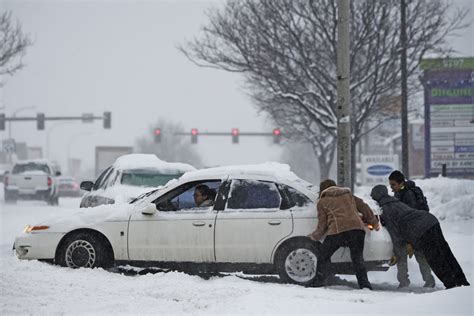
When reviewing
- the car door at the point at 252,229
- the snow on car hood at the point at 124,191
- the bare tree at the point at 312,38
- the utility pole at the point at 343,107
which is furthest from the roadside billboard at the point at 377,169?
the car door at the point at 252,229

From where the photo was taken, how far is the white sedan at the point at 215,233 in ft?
25.3

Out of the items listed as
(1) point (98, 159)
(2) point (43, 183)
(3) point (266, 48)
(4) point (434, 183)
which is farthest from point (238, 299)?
(1) point (98, 159)

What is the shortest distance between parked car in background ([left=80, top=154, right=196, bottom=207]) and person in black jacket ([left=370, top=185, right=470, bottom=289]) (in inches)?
193

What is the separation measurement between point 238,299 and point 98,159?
29331 millimetres

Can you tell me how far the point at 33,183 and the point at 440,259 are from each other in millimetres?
21534

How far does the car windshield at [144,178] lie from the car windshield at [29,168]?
15.8 meters

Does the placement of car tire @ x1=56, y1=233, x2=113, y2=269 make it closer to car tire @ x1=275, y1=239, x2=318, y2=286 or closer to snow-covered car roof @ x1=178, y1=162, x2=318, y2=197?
snow-covered car roof @ x1=178, y1=162, x2=318, y2=197

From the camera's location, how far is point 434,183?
17.4m

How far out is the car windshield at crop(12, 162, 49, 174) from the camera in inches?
1051

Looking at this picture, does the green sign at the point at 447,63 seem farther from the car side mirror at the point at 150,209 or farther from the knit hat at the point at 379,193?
the car side mirror at the point at 150,209

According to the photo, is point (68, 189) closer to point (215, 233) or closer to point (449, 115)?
point (449, 115)

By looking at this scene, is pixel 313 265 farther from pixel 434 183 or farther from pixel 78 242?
pixel 434 183

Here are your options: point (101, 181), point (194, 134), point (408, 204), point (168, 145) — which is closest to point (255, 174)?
point (408, 204)

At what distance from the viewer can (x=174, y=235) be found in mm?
7926
